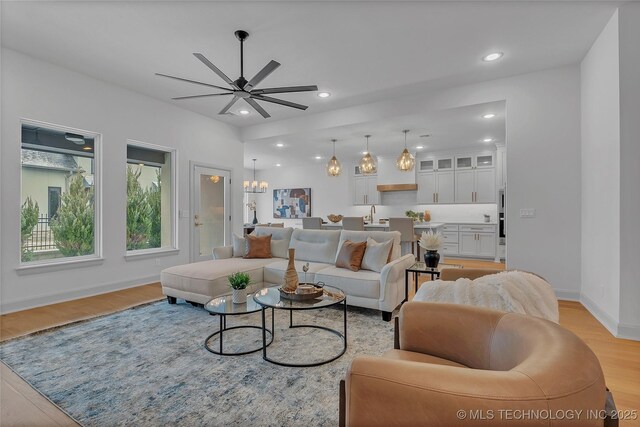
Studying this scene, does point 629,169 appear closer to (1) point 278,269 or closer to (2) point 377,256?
(2) point 377,256

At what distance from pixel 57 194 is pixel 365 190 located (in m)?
6.79

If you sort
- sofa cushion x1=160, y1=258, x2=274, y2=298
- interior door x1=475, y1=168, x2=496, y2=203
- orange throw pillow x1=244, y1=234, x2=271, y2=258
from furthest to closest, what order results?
interior door x1=475, y1=168, x2=496, y2=203 → orange throw pillow x1=244, y1=234, x2=271, y2=258 → sofa cushion x1=160, y1=258, x2=274, y2=298

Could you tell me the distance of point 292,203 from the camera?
10305 mm

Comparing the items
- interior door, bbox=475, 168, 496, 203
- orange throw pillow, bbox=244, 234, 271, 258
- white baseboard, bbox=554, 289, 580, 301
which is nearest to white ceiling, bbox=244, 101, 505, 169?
interior door, bbox=475, 168, 496, 203

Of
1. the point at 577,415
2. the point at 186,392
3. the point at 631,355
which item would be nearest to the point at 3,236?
the point at 186,392

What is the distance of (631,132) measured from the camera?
9.12 ft

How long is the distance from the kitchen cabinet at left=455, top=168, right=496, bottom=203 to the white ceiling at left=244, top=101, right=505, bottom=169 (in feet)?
2.11

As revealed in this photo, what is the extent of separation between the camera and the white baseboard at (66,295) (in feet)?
11.5

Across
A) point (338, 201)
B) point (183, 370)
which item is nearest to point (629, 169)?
point (183, 370)

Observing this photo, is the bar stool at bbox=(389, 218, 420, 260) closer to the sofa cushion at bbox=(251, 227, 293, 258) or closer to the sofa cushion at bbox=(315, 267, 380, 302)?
the sofa cushion at bbox=(251, 227, 293, 258)

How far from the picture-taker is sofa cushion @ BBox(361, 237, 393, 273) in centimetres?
358

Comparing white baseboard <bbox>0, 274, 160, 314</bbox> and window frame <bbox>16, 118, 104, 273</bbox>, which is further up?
window frame <bbox>16, 118, 104, 273</bbox>

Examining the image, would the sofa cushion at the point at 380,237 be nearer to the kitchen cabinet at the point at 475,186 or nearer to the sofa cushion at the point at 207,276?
the sofa cushion at the point at 207,276

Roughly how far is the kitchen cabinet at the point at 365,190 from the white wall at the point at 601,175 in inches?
207
